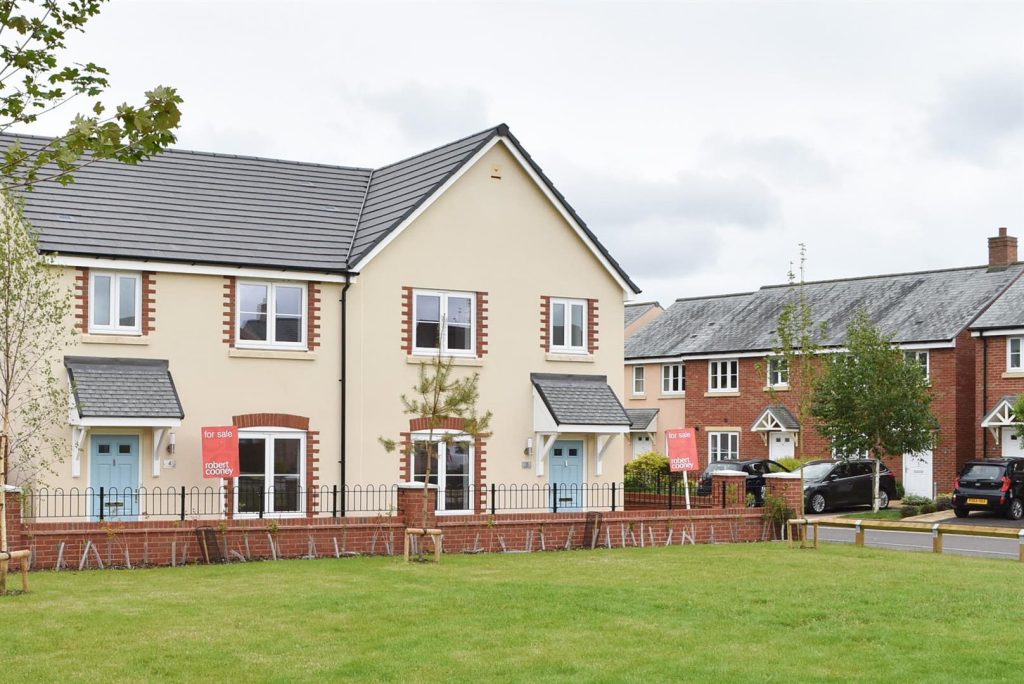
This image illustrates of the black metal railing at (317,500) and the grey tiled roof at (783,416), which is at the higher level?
the grey tiled roof at (783,416)

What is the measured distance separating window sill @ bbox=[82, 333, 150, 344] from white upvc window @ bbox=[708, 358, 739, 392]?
29.2 meters

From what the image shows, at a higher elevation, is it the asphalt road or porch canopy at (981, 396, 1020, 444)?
porch canopy at (981, 396, 1020, 444)

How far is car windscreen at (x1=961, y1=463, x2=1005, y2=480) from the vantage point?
36562 mm

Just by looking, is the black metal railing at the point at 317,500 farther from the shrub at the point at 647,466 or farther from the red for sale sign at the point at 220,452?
the shrub at the point at 647,466

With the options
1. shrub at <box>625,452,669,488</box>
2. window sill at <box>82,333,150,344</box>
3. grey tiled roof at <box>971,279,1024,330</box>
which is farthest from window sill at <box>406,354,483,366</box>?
grey tiled roof at <box>971,279,1024,330</box>

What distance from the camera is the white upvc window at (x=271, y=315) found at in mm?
27375

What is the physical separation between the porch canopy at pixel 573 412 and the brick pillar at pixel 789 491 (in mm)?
3780

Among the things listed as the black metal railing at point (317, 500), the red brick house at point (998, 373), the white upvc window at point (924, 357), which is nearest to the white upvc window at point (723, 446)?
the white upvc window at point (924, 357)

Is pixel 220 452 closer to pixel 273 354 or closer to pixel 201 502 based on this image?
pixel 201 502

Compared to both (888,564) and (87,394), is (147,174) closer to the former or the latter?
(87,394)

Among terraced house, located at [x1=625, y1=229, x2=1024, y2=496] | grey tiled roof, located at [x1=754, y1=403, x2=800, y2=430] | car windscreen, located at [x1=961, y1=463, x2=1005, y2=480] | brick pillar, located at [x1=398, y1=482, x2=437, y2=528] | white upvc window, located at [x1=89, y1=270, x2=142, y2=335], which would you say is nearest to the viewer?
brick pillar, located at [x1=398, y1=482, x2=437, y2=528]

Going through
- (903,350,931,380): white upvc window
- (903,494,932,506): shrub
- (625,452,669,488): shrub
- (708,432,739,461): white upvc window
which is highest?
(903,350,931,380): white upvc window

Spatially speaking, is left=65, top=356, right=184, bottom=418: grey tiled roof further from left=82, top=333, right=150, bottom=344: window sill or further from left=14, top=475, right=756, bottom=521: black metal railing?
left=14, top=475, right=756, bottom=521: black metal railing

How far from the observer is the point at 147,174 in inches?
1146
